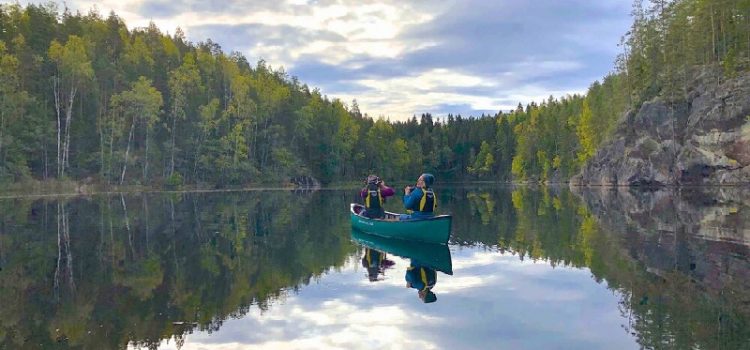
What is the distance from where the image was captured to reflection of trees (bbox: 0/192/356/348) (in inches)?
418

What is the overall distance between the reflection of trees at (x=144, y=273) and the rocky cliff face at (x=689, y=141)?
43993 mm

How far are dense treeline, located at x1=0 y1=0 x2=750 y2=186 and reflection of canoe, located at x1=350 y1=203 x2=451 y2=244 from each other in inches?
2044

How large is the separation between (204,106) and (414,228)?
7343cm

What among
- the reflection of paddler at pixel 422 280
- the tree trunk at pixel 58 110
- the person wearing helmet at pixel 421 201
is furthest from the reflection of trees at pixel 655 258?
the tree trunk at pixel 58 110

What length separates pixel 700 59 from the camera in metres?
69.4

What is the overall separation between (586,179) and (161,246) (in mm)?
75093

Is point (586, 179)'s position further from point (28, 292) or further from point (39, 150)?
point (28, 292)

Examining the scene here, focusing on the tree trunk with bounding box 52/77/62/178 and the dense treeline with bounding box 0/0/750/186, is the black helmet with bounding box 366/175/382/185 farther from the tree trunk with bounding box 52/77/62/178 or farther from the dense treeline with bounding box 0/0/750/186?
the tree trunk with bounding box 52/77/62/178

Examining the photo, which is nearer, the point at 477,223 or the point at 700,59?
the point at 477,223

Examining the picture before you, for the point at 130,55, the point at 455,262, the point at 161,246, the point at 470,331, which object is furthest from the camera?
the point at 130,55

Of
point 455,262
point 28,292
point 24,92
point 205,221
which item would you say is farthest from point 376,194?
point 24,92

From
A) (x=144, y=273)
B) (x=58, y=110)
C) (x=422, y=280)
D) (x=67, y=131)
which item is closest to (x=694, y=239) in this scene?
(x=422, y=280)

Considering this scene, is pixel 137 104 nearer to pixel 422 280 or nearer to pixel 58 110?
pixel 58 110

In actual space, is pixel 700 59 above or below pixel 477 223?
above
